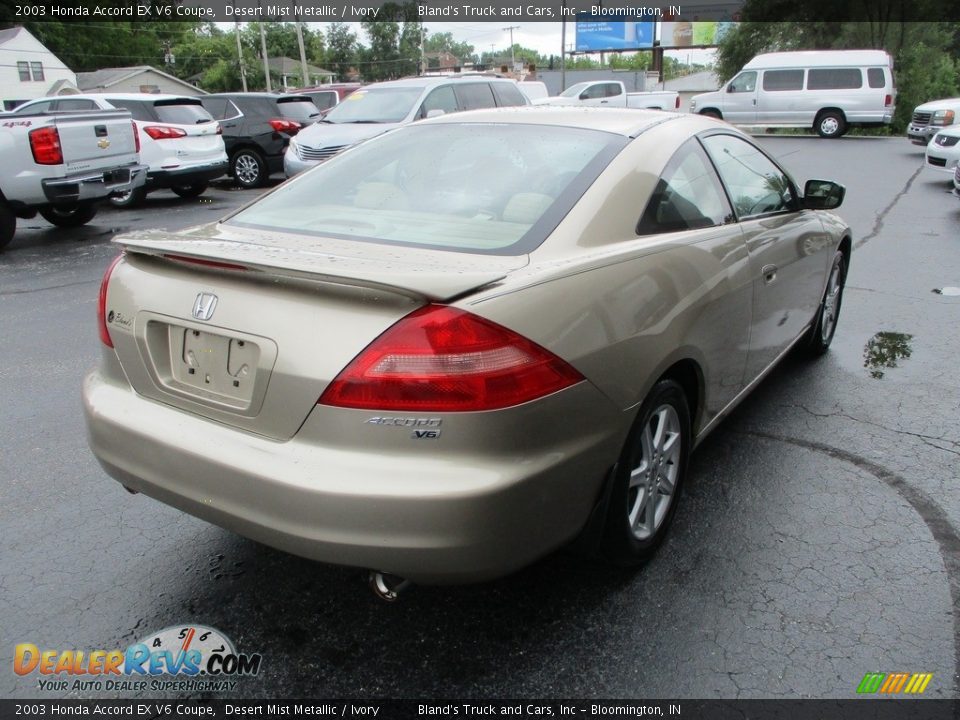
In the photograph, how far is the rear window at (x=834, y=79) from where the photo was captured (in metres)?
23.2

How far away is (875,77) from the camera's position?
75.9ft

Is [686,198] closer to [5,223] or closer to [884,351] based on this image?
[884,351]

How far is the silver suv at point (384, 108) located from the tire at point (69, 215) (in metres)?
2.89

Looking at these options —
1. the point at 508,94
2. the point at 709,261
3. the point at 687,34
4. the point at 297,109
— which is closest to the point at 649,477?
the point at 709,261

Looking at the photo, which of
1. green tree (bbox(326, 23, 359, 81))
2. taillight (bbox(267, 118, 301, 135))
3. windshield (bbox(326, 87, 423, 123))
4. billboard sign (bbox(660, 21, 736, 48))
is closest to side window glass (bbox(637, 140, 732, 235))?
windshield (bbox(326, 87, 423, 123))

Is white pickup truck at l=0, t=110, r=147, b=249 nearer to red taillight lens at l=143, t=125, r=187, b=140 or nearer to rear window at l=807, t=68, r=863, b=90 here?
red taillight lens at l=143, t=125, r=187, b=140

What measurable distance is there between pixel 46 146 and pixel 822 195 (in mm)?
8123

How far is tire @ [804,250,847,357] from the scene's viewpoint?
4.82 m

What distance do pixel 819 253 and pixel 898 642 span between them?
97.7 inches

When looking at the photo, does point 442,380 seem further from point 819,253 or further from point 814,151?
point 814,151

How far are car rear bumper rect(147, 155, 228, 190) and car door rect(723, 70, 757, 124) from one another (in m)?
17.5

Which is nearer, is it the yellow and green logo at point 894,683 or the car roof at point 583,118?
the yellow and green logo at point 894,683

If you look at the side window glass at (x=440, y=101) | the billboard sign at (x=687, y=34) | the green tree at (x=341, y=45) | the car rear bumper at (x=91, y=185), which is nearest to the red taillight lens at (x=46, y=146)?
the car rear bumper at (x=91, y=185)

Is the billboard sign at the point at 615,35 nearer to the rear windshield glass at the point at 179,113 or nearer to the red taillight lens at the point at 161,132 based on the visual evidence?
the rear windshield glass at the point at 179,113
